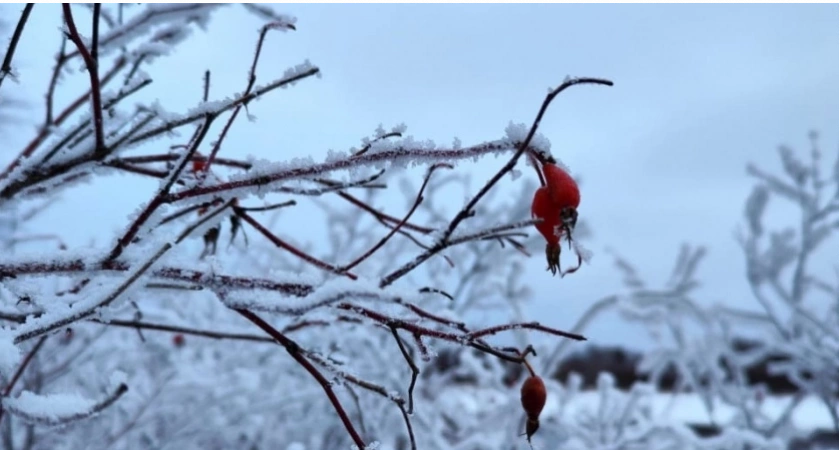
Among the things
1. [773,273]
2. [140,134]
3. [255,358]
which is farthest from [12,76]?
[773,273]

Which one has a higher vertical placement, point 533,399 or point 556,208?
point 556,208

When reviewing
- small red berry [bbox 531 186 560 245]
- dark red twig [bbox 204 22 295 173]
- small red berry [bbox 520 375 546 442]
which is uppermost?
dark red twig [bbox 204 22 295 173]

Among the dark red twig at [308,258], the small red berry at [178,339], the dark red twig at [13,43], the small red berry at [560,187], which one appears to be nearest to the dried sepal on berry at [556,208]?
the small red berry at [560,187]

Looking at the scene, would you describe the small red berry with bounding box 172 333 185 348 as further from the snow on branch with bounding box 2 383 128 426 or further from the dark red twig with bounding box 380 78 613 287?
the dark red twig with bounding box 380 78 613 287

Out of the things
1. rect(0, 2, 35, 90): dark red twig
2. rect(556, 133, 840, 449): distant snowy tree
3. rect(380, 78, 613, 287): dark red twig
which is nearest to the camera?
rect(380, 78, 613, 287): dark red twig

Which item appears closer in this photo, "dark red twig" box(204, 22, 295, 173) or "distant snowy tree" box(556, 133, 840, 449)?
"dark red twig" box(204, 22, 295, 173)

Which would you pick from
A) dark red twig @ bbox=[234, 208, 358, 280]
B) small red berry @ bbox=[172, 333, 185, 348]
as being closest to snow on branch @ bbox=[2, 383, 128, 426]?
dark red twig @ bbox=[234, 208, 358, 280]

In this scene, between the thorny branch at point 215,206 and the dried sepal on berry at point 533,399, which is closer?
the thorny branch at point 215,206

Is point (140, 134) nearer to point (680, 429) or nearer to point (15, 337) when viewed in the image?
point (15, 337)

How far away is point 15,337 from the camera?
819 mm

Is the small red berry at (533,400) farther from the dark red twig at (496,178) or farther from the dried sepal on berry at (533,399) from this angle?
the dark red twig at (496,178)

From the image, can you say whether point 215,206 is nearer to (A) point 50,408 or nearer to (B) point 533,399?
(A) point 50,408

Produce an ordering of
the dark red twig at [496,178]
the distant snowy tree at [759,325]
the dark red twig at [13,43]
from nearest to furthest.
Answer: the dark red twig at [496,178]
the dark red twig at [13,43]
the distant snowy tree at [759,325]

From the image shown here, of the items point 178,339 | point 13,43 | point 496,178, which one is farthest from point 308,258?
point 178,339
